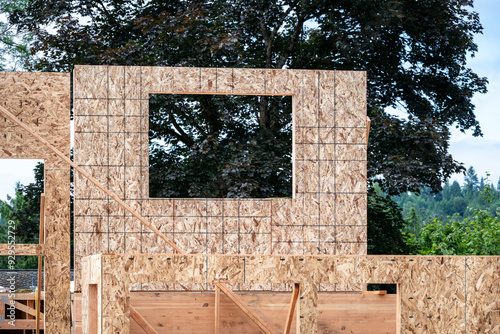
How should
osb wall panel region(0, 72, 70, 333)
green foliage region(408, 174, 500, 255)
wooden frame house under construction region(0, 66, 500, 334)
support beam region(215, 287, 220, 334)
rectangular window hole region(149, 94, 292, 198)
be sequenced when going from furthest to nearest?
green foliage region(408, 174, 500, 255) < rectangular window hole region(149, 94, 292, 198) < osb wall panel region(0, 72, 70, 333) < wooden frame house under construction region(0, 66, 500, 334) < support beam region(215, 287, 220, 334)

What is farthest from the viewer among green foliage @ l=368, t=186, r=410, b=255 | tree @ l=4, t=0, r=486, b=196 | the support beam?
green foliage @ l=368, t=186, r=410, b=255

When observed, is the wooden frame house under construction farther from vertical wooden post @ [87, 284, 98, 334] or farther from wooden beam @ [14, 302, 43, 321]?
wooden beam @ [14, 302, 43, 321]

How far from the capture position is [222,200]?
31.1 ft

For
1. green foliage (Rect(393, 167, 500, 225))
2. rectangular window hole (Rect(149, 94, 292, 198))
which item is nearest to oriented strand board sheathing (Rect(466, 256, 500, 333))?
rectangular window hole (Rect(149, 94, 292, 198))

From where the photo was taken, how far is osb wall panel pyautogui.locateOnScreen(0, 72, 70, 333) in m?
9.09

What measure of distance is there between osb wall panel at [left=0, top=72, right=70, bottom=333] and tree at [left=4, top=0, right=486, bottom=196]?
6095mm

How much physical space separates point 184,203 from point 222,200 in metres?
0.53

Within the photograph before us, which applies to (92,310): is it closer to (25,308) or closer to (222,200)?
(222,200)

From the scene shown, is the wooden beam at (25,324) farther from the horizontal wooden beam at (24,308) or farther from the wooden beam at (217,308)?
the wooden beam at (217,308)

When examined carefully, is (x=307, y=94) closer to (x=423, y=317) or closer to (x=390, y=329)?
(x=390, y=329)

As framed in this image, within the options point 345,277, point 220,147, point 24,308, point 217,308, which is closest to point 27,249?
point 217,308

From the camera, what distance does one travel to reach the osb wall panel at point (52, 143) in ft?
29.8

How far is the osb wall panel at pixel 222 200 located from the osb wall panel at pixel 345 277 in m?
2.54

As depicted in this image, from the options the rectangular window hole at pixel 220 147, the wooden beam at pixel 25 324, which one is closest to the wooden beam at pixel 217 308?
the rectangular window hole at pixel 220 147
